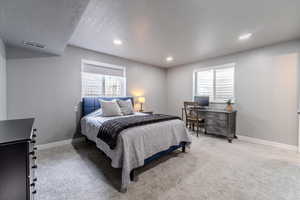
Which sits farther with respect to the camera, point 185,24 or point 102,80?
point 102,80

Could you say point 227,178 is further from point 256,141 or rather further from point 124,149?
point 256,141

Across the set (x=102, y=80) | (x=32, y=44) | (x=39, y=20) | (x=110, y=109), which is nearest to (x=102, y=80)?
(x=102, y=80)

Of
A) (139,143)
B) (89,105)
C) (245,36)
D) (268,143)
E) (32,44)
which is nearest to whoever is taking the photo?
(139,143)

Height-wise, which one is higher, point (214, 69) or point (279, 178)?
point (214, 69)

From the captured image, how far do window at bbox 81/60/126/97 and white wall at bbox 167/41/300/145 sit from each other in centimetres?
327

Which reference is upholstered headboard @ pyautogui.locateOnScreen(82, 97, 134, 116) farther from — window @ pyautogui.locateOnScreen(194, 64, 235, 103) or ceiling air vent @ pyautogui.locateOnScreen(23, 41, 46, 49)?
window @ pyautogui.locateOnScreen(194, 64, 235, 103)

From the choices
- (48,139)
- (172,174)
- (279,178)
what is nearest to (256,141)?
(279,178)

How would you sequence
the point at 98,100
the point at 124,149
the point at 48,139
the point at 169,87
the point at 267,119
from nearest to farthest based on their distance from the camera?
1. the point at 124,149
2. the point at 48,139
3. the point at 267,119
4. the point at 98,100
5. the point at 169,87

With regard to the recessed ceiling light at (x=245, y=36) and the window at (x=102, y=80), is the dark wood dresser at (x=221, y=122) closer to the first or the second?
the recessed ceiling light at (x=245, y=36)

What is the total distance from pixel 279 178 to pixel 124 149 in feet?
7.61

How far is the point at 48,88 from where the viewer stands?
9.67ft

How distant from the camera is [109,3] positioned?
5.65 ft

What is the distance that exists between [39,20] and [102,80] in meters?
2.18

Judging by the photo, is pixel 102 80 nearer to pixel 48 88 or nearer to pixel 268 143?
pixel 48 88
